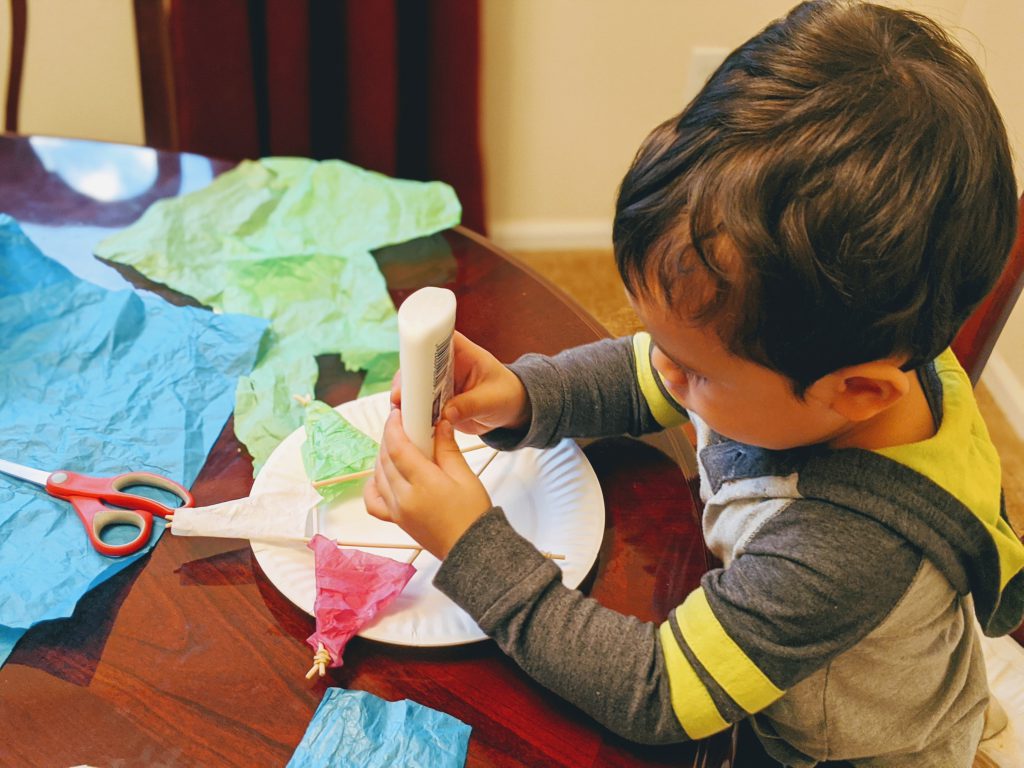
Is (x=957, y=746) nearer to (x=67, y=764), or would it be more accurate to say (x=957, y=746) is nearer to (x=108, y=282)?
(x=67, y=764)

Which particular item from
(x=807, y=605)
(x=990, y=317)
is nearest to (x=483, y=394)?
(x=807, y=605)

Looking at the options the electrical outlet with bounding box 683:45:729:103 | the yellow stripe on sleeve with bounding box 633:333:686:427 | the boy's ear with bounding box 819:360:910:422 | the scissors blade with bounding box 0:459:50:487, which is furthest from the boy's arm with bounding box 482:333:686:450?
the electrical outlet with bounding box 683:45:729:103

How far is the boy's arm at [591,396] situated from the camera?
0.77 meters

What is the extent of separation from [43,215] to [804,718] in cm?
94

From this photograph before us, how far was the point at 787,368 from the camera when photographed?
0.57m

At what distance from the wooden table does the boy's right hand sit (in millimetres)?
89

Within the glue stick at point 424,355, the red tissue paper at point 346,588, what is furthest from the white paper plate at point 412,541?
the glue stick at point 424,355

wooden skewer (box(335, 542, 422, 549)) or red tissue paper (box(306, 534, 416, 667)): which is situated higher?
red tissue paper (box(306, 534, 416, 667))

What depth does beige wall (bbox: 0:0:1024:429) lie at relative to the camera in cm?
173

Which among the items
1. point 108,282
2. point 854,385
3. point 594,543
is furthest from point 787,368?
point 108,282

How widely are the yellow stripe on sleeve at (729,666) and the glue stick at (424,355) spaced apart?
23 cm

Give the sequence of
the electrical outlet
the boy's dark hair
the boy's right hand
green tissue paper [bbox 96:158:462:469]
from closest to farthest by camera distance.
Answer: the boy's dark hair, the boy's right hand, green tissue paper [bbox 96:158:462:469], the electrical outlet

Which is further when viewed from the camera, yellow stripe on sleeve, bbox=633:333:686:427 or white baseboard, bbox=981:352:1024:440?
white baseboard, bbox=981:352:1024:440

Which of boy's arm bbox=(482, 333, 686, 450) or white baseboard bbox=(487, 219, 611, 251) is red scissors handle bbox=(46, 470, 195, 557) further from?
white baseboard bbox=(487, 219, 611, 251)
